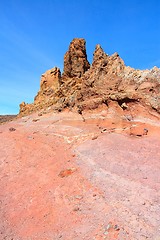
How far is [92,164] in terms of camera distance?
12164 millimetres

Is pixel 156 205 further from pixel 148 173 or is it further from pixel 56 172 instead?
pixel 56 172

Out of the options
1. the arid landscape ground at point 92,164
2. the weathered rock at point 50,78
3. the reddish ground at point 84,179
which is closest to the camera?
the reddish ground at point 84,179

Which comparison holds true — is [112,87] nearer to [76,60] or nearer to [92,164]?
[92,164]

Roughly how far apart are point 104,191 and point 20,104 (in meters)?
28.9

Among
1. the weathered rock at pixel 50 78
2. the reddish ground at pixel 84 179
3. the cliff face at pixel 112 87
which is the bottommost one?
the reddish ground at pixel 84 179

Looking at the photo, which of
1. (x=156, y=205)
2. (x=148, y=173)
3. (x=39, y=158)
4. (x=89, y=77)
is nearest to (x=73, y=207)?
(x=156, y=205)

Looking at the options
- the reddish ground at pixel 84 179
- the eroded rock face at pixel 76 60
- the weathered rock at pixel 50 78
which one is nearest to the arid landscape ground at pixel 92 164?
the reddish ground at pixel 84 179

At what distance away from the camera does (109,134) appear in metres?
15.3

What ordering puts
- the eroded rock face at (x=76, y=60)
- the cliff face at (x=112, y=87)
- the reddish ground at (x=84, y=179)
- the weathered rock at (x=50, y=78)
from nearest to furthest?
the reddish ground at (x=84, y=179) < the cliff face at (x=112, y=87) < the eroded rock face at (x=76, y=60) < the weathered rock at (x=50, y=78)

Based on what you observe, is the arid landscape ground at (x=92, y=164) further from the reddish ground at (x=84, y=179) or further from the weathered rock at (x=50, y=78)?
the weathered rock at (x=50, y=78)

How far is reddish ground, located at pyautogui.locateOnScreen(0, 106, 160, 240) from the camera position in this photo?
26.1ft

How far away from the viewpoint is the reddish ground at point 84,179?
7.96m

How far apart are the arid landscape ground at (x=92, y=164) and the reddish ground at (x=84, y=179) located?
0.04 meters

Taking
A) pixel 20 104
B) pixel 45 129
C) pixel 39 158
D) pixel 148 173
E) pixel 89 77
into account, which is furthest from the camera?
pixel 20 104
